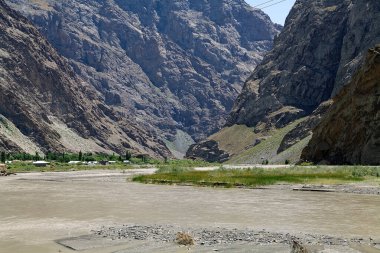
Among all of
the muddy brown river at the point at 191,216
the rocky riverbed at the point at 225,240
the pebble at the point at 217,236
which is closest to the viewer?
the rocky riverbed at the point at 225,240

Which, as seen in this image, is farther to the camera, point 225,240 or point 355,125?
point 355,125

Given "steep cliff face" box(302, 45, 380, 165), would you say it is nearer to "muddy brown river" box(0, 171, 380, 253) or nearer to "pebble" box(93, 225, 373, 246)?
"muddy brown river" box(0, 171, 380, 253)

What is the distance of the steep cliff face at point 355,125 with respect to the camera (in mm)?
107375

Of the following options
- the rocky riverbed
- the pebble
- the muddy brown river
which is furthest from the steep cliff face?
the rocky riverbed

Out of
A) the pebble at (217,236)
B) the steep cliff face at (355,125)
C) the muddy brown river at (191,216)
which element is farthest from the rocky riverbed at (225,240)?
the steep cliff face at (355,125)

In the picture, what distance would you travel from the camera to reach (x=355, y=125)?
114 m

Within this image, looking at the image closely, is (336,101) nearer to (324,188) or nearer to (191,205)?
(324,188)

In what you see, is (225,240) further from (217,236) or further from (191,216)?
(191,216)

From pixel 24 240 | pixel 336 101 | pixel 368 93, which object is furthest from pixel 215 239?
pixel 336 101

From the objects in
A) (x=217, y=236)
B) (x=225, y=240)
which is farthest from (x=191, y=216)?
(x=225, y=240)

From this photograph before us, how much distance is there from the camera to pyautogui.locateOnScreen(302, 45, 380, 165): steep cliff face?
107 meters

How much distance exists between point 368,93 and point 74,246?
108 meters

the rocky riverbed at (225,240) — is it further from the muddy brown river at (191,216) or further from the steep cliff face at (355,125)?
the steep cliff face at (355,125)

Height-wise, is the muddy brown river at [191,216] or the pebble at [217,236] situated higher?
the pebble at [217,236]
